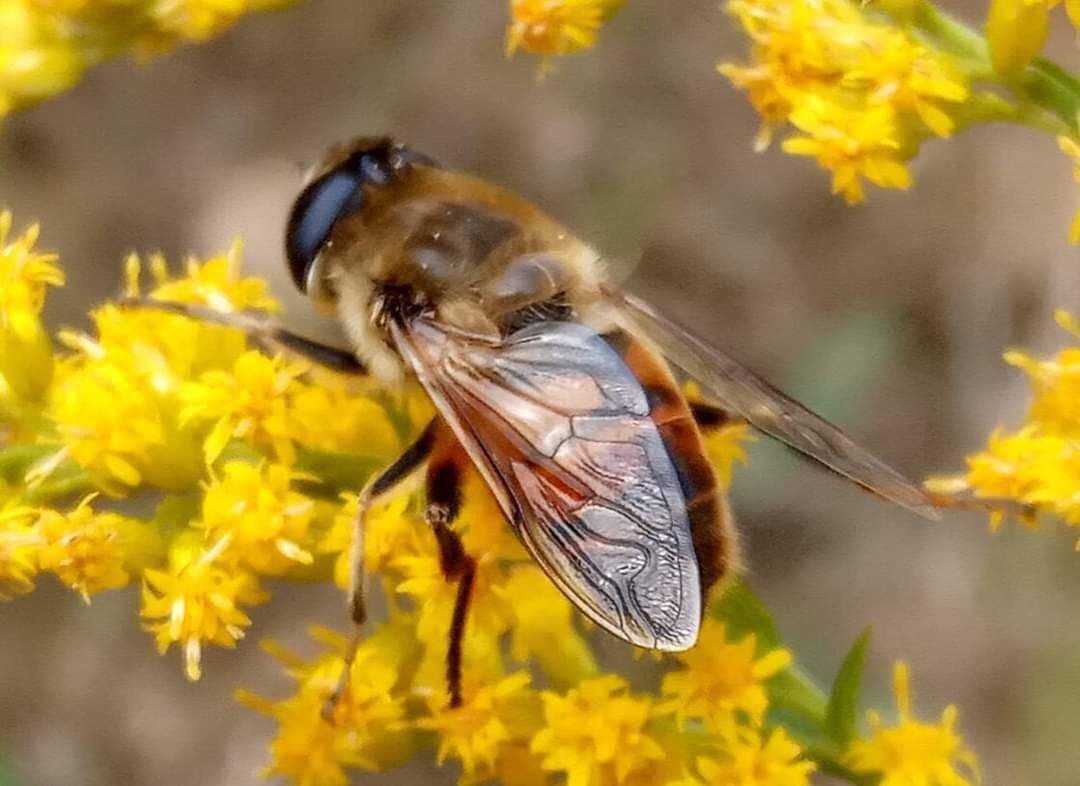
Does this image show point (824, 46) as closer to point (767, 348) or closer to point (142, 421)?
point (142, 421)

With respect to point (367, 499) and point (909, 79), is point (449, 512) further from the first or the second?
point (909, 79)

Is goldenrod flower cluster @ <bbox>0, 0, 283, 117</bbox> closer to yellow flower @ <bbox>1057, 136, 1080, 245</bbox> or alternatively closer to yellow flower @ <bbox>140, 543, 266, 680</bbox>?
yellow flower @ <bbox>140, 543, 266, 680</bbox>

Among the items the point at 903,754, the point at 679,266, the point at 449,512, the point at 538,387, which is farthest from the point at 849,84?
the point at 679,266

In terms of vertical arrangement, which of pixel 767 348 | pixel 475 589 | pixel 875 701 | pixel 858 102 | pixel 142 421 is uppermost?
pixel 858 102

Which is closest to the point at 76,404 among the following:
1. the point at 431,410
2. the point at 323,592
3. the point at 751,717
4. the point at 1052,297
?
the point at 431,410

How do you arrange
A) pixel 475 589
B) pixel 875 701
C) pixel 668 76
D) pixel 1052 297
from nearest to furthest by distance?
pixel 475 589 → pixel 875 701 → pixel 1052 297 → pixel 668 76

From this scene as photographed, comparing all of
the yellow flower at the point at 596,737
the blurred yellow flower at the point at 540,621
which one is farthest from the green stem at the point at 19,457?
the yellow flower at the point at 596,737
